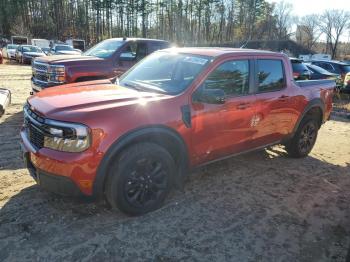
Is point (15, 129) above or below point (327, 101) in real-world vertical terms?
below

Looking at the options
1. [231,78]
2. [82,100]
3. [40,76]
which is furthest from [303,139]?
[40,76]

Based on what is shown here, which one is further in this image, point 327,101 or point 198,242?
point 327,101

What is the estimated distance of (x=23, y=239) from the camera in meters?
3.39

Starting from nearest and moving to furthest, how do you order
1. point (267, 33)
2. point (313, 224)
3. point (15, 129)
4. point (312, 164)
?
point (313, 224) < point (312, 164) < point (15, 129) < point (267, 33)

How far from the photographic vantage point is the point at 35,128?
3.62 meters

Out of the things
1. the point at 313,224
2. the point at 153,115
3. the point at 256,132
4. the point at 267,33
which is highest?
the point at 267,33

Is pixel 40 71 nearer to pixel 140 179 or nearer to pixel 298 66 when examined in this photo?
pixel 140 179

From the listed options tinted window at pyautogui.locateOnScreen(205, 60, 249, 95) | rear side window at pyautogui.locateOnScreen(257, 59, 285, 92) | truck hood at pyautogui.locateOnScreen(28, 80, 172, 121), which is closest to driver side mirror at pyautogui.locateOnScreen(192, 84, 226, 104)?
tinted window at pyautogui.locateOnScreen(205, 60, 249, 95)

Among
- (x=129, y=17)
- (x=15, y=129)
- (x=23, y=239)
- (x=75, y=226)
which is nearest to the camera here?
(x=23, y=239)

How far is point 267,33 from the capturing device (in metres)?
73.9

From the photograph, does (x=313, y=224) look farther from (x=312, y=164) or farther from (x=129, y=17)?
(x=129, y=17)

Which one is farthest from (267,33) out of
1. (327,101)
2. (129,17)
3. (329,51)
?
(327,101)

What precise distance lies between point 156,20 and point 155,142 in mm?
71727

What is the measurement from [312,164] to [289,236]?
106 inches
